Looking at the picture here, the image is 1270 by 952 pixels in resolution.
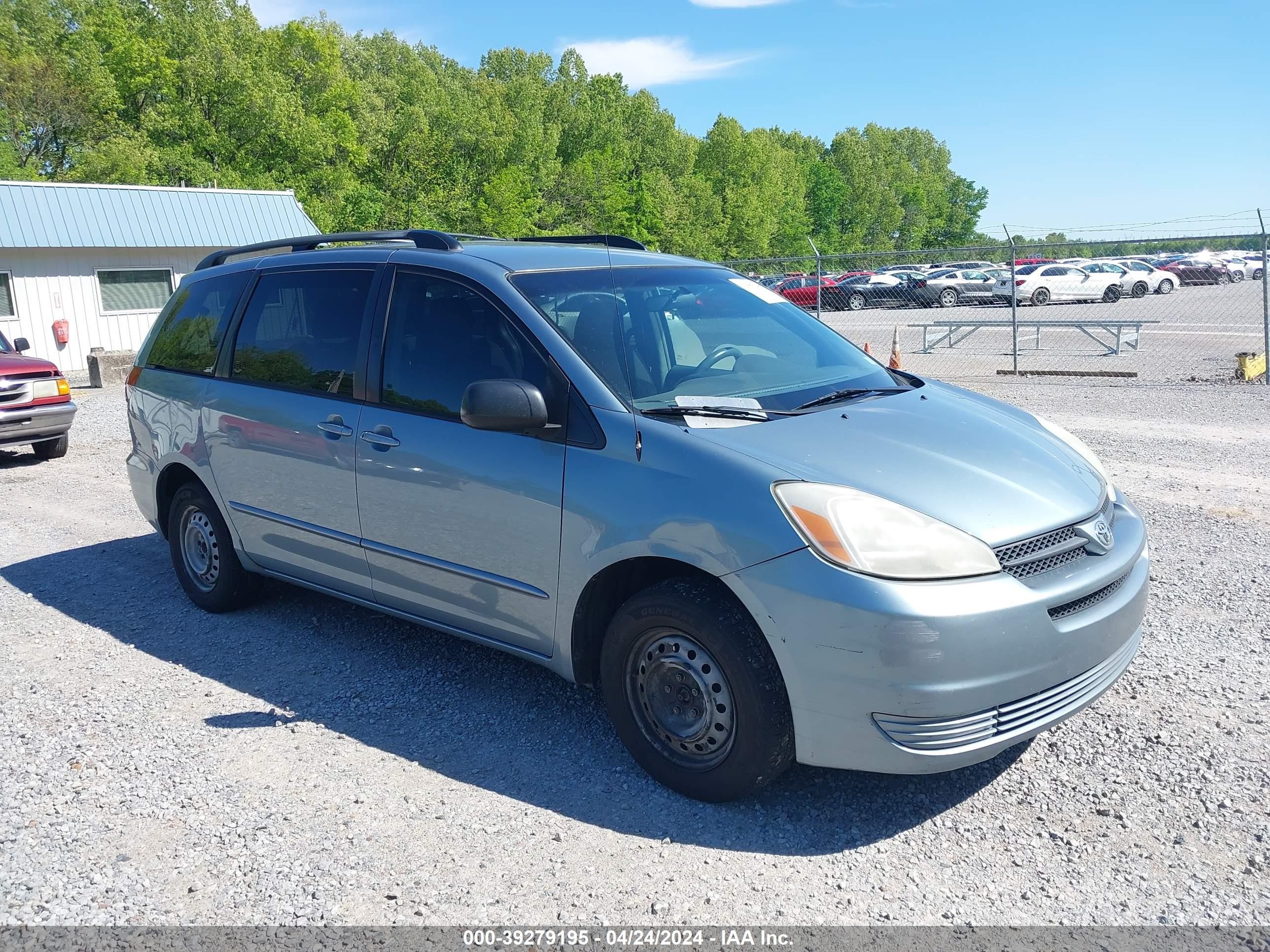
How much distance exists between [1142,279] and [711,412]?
4306 centimetres

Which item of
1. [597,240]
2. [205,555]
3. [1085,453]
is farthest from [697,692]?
[205,555]

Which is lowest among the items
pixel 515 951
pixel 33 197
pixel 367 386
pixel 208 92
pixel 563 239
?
pixel 515 951

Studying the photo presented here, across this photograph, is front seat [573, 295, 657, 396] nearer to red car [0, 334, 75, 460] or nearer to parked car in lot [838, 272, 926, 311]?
red car [0, 334, 75, 460]

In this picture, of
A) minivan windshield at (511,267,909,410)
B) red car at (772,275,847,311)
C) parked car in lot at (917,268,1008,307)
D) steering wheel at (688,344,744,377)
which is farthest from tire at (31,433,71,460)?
parked car in lot at (917,268,1008,307)

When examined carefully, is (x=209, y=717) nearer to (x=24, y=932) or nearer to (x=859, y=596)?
(x=24, y=932)

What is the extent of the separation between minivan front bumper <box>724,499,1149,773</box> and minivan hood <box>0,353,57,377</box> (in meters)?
10.1

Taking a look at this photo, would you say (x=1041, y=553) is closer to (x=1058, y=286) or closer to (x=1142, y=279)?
(x=1058, y=286)

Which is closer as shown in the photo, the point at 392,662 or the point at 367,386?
the point at 367,386

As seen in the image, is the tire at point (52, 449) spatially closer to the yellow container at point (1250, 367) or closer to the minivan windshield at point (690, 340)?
the minivan windshield at point (690, 340)

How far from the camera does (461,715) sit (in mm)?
4246

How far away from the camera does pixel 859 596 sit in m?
2.95

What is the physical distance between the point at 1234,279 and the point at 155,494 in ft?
169

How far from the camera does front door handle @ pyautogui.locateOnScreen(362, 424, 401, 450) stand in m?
4.22

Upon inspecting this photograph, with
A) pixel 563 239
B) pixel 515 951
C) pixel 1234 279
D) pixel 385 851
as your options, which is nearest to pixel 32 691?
pixel 385 851
